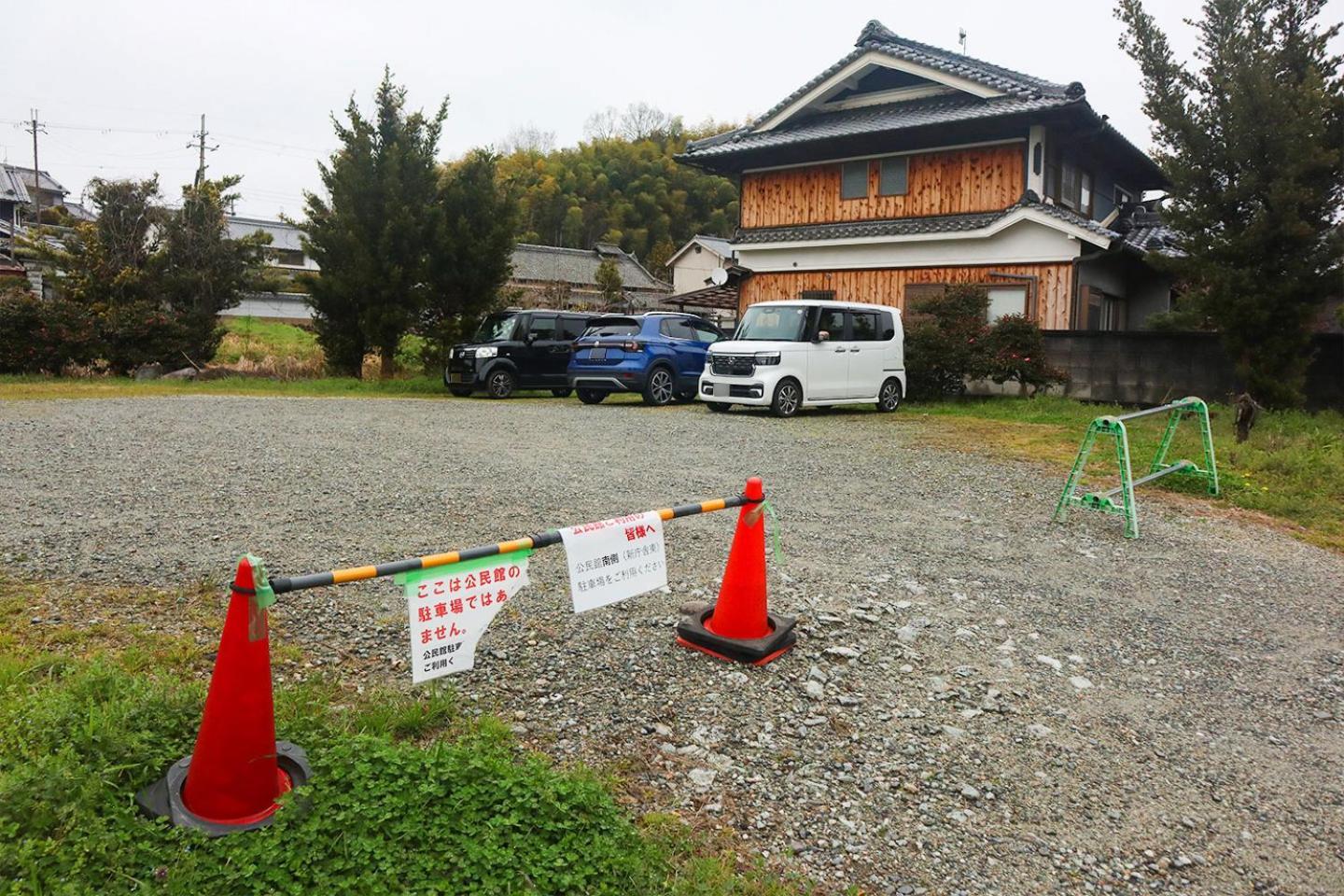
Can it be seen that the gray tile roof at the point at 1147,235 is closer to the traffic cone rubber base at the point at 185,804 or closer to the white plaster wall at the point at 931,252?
the white plaster wall at the point at 931,252

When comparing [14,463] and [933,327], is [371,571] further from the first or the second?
[933,327]

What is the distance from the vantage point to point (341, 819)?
239 centimetres

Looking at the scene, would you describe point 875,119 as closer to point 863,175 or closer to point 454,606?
point 863,175

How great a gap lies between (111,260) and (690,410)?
42.9ft

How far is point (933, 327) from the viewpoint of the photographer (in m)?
14.9

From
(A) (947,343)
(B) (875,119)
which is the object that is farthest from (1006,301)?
(B) (875,119)

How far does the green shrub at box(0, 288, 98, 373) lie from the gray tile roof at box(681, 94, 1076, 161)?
1295 cm

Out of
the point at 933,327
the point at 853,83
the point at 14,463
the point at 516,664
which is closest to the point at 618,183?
the point at 853,83

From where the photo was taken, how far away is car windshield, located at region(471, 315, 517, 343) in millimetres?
15984

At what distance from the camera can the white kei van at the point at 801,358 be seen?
500 inches

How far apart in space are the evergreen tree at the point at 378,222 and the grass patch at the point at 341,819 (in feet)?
49.2

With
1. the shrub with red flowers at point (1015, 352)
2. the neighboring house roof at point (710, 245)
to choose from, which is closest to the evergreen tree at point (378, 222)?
the shrub with red flowers at point (1015, 352)

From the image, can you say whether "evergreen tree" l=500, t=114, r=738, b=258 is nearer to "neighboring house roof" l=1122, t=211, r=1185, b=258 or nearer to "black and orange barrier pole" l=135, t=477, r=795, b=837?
"neighboring house roof" l=1122, t=211, r=1185, b=258

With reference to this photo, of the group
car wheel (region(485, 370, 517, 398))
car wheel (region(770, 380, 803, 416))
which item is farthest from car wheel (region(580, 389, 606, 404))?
car wheel (region(770, 380, 803, 416))
